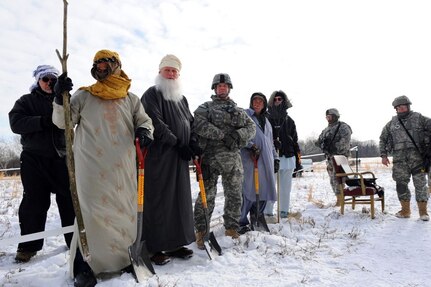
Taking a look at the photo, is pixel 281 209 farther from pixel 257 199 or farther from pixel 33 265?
pixel 33 265

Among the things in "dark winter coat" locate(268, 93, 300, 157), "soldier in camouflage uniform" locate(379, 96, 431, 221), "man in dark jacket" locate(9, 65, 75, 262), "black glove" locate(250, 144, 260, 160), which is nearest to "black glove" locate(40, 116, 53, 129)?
"man in dark jacket" locate(9, 65, 75, 262)

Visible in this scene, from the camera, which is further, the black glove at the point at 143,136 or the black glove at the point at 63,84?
the black glove at the point at 143,136

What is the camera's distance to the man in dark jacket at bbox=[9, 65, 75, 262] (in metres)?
3.76

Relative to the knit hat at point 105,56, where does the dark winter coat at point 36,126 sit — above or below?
below

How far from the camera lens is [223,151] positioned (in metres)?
4.52

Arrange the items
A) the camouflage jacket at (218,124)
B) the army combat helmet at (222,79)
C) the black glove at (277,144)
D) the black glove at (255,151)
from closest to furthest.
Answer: the camouflage jacket at (218,124) < the army combat helmet at (222,79) < the black glove at (255,151) < the black glove at (277,144)

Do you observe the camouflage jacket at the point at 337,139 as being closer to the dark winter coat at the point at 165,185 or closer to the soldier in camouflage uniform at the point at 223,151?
the soldier in camouflage uniform at the point at 223,151

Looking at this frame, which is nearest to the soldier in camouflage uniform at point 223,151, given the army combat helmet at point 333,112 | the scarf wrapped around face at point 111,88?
the scarf wrapped around face at point 111,88

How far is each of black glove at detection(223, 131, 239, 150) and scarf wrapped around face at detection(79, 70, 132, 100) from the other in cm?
162

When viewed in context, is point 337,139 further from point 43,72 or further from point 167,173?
point 43,72

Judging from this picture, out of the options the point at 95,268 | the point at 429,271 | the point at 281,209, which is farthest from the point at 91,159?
the point at 281,209

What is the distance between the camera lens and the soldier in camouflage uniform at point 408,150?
20.7ft

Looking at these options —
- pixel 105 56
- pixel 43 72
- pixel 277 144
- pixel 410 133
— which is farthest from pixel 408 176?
pixel 43 72

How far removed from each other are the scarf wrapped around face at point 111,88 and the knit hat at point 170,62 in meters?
0.87
